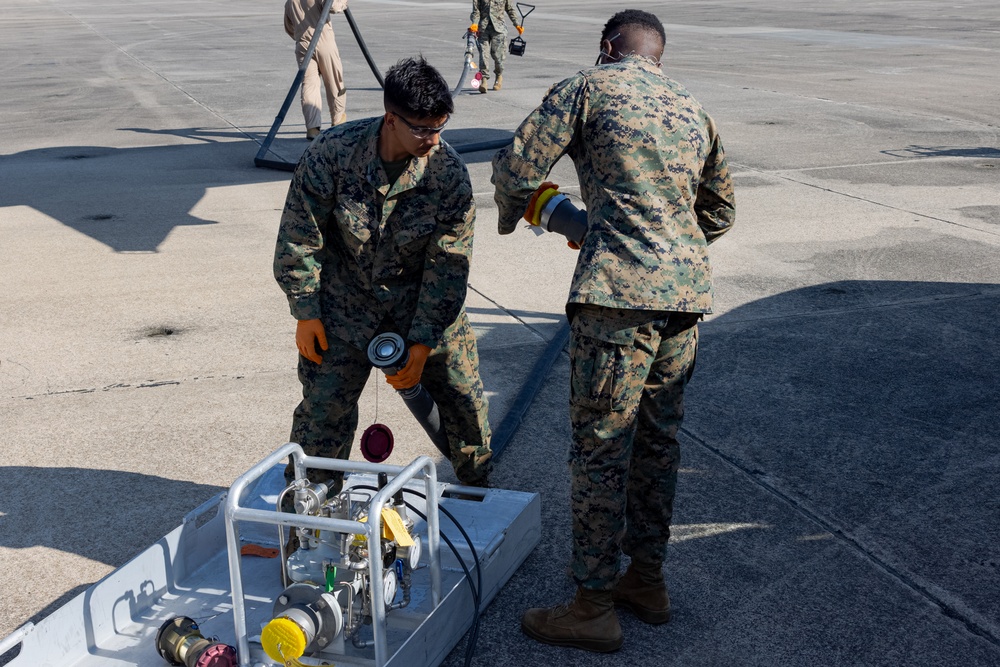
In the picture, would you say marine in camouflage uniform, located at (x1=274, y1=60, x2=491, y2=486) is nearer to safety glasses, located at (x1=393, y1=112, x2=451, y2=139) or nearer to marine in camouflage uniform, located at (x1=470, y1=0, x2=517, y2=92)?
safety glasses, located at (x1=393, y1=112, x2=451, y2=139)

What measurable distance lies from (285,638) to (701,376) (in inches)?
131

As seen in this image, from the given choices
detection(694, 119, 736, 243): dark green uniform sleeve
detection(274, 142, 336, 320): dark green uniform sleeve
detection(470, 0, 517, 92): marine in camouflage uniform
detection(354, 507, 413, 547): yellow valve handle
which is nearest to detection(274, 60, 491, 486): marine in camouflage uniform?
detection(274, 142, 336, 320): dark green uniform sleeve

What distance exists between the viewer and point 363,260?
3551 millimetres

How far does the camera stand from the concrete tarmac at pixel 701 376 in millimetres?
3617

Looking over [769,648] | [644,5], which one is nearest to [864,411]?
[769,648]

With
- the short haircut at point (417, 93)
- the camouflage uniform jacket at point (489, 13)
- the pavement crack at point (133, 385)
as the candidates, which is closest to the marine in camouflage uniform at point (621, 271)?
the short haircut at point (417, 93)

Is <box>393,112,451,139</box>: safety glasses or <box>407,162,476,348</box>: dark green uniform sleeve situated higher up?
<box>393,112,451,139</box>: safety glasses

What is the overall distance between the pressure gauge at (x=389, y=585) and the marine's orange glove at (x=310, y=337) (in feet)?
3.03

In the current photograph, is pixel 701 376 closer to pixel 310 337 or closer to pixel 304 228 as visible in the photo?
pixel 310 337

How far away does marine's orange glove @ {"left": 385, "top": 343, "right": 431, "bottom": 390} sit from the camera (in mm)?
3492

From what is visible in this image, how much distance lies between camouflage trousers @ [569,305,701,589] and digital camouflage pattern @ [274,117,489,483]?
0.64 metres

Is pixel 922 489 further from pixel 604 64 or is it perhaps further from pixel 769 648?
pixel 604 64

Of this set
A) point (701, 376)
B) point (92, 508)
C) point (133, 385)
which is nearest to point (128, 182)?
point (133, 385)

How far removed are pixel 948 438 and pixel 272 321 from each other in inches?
159
